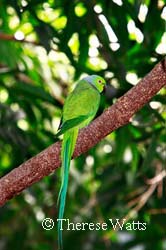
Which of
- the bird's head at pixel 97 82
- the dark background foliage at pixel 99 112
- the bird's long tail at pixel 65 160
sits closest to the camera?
the bird's long tail at pixel 65 160

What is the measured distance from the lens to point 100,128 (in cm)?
176

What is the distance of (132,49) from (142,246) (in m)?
1.75

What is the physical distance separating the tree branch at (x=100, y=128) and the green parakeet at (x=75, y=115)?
0.14ft

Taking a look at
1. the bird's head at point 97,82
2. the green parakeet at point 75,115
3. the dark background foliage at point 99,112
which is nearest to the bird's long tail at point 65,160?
the green parakeet at point 75,115

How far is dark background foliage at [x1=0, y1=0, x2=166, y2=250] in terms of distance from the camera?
286cm

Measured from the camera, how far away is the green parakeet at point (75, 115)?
1743mm

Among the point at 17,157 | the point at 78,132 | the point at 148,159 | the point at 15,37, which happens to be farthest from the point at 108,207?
the point at 78,132

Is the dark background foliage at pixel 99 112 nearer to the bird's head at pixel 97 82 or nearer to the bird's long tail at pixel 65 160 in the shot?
the bird's head at pixel 97 82

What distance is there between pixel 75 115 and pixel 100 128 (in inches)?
5.7

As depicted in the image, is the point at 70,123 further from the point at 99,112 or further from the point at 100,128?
the point at 99,112

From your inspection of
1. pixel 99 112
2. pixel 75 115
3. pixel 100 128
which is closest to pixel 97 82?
pixel 75 115

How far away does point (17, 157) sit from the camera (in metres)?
3.66

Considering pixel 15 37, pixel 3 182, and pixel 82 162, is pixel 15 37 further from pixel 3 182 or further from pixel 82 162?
pixel 3 182

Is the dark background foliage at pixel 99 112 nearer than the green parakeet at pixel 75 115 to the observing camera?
Result: No
